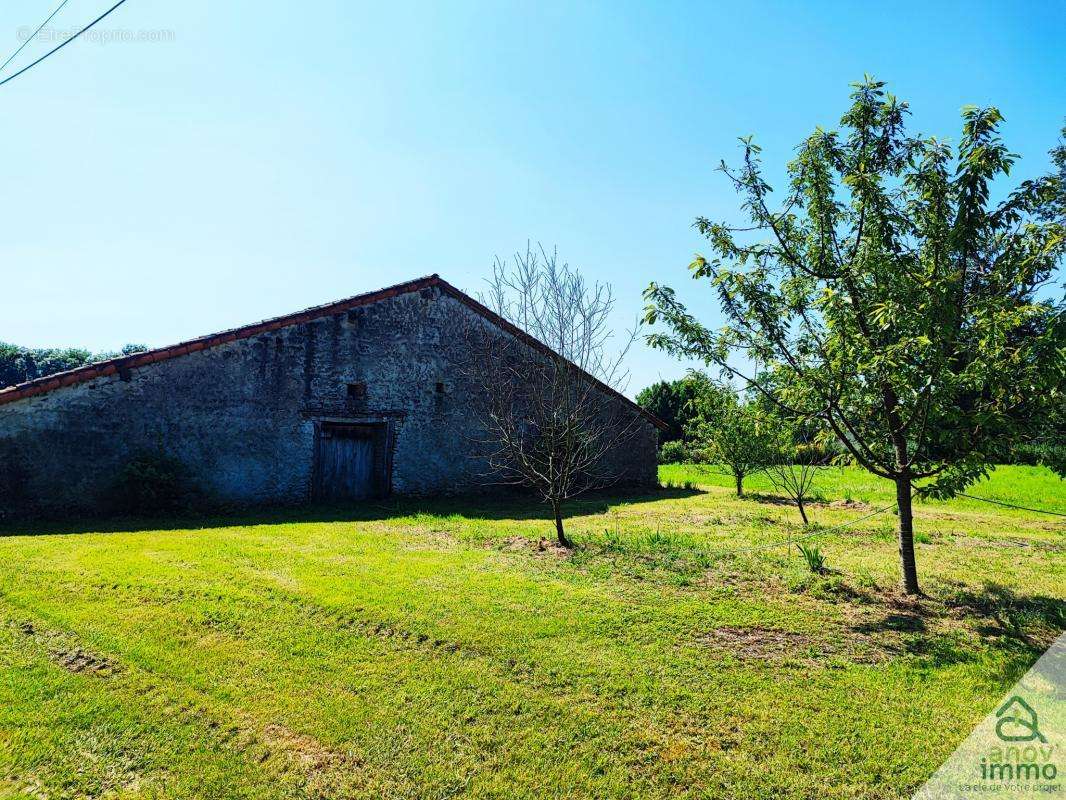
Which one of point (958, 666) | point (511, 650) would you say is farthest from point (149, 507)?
point (958, 666)

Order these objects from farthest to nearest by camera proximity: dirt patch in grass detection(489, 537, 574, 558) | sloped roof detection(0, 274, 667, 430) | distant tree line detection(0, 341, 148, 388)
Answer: distant tree line detection(0, 341, 148, 388) → sloped roof detection(0, 274, 667, 430) → dirt patch in grass detection(489, 537, 574, 558)

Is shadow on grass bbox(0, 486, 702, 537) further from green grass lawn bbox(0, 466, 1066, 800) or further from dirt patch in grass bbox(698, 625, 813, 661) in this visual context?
dirt patch in grass bbox(698, 625, 813, 661)

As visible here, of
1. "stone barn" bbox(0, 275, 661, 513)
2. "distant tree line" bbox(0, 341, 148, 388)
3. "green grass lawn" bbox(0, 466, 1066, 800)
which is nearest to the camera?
"green grass lawn" bbox(0, 466, 1066, 800)

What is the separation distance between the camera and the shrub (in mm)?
11055

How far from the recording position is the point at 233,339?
12.6 meters

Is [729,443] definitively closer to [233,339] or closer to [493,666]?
[233,339]

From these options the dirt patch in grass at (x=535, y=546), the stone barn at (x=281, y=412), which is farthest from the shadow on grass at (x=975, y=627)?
the stone barn at (x=281, y=412)

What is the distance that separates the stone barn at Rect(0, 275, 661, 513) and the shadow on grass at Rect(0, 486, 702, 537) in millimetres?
410

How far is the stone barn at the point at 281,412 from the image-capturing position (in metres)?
10.6

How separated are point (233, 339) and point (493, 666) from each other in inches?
419

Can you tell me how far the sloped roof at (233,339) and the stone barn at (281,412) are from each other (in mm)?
28

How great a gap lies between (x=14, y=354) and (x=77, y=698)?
4631 centimetres

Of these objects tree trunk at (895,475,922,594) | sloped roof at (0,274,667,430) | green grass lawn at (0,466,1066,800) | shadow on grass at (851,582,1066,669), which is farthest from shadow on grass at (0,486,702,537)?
shadow on grass at (851,582,1066,669)

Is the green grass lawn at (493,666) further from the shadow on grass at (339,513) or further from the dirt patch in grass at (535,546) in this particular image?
the shadow on grass at (339,513)
